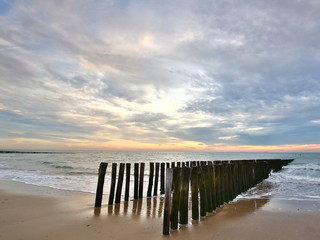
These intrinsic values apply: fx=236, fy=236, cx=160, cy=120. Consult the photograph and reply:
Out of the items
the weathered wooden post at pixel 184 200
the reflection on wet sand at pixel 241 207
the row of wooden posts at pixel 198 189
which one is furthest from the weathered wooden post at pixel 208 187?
the weathered wooden post at pixel 184 200

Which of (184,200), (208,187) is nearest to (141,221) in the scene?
(184,200)

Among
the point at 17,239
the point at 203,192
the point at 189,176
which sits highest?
the point at 189,176

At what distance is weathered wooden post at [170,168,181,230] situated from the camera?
6.00 meters

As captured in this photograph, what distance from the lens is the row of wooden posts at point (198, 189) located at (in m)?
6.04

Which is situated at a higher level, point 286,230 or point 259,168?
point 259,168

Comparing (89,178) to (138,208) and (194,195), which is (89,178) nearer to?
(138,208)

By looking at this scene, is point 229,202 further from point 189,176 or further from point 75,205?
point 75,205

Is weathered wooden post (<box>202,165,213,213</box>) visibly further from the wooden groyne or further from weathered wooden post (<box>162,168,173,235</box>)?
weathered wooden post (<box>162,168,173,235</box>)

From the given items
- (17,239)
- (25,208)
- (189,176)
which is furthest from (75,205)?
(189,176)

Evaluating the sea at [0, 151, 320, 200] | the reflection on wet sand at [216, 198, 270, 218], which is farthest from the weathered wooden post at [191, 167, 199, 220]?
the sea at [0, 151, 320, 200]

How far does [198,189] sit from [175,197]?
5.95 ft

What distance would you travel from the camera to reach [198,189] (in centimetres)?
786

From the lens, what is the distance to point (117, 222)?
259 inches

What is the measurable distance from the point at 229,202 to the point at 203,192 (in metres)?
2.92
